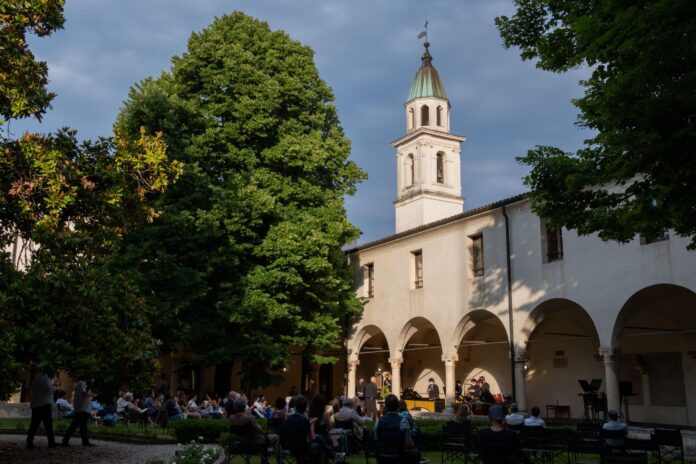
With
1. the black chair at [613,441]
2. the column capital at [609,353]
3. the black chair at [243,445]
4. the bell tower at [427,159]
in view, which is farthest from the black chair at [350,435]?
the bell tower at [427,159]

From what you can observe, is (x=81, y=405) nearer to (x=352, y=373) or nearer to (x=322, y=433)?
(x=322, y=433)

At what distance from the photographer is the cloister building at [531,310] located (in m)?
19.9

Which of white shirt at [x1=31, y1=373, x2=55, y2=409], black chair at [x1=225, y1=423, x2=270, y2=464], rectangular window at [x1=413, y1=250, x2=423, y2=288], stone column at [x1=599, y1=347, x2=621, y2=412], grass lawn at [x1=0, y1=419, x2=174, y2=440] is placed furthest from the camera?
rectangular window at [x1=413, y1=250, x2=423, y2=288]

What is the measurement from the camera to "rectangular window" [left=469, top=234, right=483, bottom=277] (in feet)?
81.6

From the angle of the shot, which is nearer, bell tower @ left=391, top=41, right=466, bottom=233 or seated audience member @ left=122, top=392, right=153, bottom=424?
seated audience member @ left=122, top=392, right=153, bottom=424

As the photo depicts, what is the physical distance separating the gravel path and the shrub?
82 cm

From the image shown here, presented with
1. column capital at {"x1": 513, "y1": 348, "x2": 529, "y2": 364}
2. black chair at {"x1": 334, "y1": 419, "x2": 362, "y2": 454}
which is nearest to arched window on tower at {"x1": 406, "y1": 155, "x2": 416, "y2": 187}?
column capital at {"x1": 513, "y1": 348, "x2": 529, "y2": 364}

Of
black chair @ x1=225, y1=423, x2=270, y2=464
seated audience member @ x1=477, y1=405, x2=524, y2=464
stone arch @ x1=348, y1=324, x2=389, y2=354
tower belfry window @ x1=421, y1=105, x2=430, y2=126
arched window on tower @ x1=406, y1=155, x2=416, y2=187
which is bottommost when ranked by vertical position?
black chair @ x1=225, y1=423, x2=270, y2=464

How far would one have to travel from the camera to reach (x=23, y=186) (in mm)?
10914

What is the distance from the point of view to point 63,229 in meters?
11.1

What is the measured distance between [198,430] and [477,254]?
12.5 metres

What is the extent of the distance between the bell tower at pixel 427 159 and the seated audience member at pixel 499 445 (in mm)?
34658

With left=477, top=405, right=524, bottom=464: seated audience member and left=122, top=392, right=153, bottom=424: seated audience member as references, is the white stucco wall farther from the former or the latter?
left=477, top=405, right=524, bottom=464: seated audience member

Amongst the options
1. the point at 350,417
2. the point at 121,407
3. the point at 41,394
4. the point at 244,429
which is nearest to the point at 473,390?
the point at 121,407
